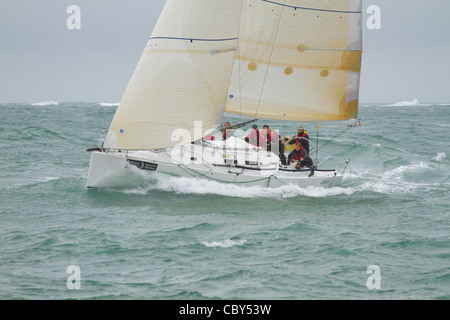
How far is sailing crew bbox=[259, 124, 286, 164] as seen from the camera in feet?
61.8

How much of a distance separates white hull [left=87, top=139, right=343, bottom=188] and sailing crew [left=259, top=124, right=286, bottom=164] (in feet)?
1.23

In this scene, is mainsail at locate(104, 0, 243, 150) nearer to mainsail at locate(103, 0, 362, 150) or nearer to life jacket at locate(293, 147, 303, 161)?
mainsail at locate(103, 0, 362, 150)

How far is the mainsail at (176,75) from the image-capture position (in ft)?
54.2

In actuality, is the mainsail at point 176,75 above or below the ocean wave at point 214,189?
above

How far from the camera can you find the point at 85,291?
1013 cm

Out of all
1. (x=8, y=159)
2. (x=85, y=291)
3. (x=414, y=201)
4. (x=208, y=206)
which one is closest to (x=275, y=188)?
(x=208, y=206)

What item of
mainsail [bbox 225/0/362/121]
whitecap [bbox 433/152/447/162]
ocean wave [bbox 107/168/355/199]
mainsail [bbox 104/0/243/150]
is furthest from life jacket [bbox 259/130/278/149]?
whitecap [bbox 433/152/447/162]

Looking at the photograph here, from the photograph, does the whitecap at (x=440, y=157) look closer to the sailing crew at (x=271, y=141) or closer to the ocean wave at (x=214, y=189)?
the sailing crew at (x=271, y=141)

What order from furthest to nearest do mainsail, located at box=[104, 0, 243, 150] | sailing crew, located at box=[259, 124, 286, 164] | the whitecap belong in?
1. the whitecap
2. sailing crew, located at box=[259, 124, 286, 164]
3. mainsail, located at box=[104, 0, 243, 150]

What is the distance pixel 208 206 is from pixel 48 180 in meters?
6.31

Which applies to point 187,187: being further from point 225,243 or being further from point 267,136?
point 225,243

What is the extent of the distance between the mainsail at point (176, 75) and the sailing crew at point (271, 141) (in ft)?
7.33

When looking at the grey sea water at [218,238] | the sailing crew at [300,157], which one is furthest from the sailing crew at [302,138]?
the grey sea water at [218,238]
